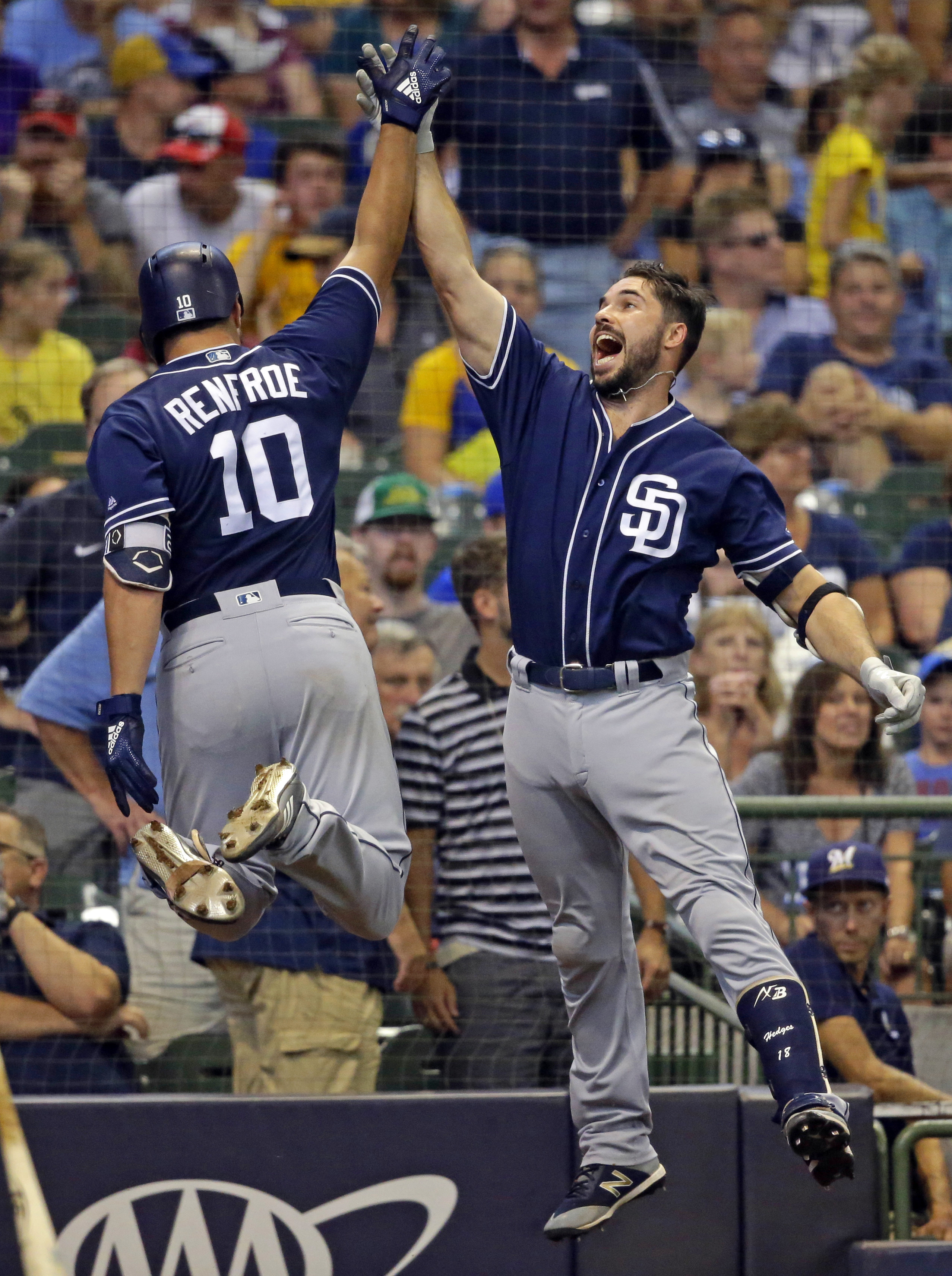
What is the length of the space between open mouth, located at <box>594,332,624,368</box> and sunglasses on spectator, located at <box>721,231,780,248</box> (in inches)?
166

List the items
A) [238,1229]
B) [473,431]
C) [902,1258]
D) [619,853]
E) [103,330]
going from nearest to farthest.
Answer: [619,853] < [902,1258] < [238,1229] < [473,431] < [103,330]

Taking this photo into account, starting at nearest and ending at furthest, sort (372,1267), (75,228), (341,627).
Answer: (341,627) → (372,1267) → (75,228)

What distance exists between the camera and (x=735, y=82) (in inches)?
354

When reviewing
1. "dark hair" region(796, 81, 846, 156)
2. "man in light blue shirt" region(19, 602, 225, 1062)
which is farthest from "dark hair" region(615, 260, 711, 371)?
"dark hair" region(796, 81, 846, 156)

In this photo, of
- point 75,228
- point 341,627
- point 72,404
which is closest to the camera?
point 341,627

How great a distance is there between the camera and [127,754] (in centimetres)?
358

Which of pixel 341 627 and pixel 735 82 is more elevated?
pixel 735 82

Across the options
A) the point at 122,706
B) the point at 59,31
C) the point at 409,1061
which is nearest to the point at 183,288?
the point at 122,706

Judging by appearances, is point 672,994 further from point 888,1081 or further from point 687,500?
Result: point 687,500

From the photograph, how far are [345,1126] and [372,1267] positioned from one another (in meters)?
0.36

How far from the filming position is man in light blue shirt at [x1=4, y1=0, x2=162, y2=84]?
8.84m

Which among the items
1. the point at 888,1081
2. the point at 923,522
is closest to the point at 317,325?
the point at 888,1081

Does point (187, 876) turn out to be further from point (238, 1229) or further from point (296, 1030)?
point (296, 1030)

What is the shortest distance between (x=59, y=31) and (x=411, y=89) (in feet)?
18.8
